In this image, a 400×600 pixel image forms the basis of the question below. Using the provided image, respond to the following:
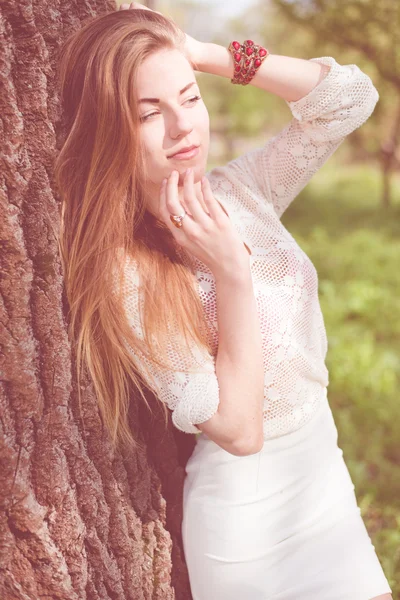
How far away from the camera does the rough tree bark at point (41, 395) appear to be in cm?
172

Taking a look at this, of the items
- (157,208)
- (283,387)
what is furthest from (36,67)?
(283,387)

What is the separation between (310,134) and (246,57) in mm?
347

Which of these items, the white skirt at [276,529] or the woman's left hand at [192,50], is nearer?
the white skirt at [276,529]

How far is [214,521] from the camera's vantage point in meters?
2.05

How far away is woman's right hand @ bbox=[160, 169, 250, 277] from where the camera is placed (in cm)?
184

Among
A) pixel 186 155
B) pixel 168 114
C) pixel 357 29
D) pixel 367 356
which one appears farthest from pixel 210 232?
pixel 357 29

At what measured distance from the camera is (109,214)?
190 centimetres

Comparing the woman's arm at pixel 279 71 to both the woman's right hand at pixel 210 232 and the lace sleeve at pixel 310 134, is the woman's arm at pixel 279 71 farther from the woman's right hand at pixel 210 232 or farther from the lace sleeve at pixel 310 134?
the woman's right hand at pixel 210 232

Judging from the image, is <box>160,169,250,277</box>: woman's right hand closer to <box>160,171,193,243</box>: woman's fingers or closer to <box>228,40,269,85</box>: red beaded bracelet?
<box>160,171,193,243</box>: woman's fingers

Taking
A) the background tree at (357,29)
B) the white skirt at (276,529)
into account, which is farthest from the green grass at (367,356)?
the background tree at (357,29)

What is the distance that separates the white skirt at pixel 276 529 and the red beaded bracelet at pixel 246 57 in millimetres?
1208

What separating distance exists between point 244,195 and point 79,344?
2.83 feet

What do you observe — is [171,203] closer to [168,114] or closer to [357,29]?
[168,114]

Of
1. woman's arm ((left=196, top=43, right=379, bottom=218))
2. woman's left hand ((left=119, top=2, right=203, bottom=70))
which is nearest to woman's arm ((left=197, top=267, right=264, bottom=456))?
woman's arm ((left=196, top=43, right=379, bottom=218))
